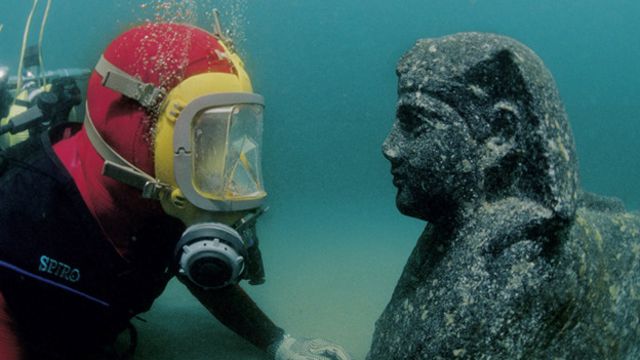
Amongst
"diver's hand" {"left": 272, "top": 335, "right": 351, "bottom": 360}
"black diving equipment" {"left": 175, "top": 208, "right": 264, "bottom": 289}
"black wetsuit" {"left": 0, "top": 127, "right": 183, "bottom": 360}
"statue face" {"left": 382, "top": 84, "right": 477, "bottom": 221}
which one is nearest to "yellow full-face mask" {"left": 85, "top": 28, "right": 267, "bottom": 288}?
"black diving equipment" {"left": 175, "top": 208, "right": 264, "bottom": 289}

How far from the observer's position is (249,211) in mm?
2902

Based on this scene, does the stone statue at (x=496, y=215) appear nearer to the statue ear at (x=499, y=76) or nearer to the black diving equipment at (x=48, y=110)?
the statue ear at (x=499, y=76)

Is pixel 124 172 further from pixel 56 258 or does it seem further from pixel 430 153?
pixel 430 153

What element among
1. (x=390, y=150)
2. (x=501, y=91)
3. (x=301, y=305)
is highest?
(x=501, y=91)

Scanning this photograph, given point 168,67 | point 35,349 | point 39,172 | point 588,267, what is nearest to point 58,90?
point 39,172

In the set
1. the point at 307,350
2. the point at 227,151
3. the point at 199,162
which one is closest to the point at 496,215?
the point at 227,151

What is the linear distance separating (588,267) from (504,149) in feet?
2.11

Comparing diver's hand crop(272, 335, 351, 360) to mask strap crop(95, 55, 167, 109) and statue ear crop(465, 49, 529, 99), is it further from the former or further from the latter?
statue ear crop(465, 49, 529, 99)

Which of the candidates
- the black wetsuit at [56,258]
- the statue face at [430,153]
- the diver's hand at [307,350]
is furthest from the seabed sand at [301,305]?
the statue face at [430,153]

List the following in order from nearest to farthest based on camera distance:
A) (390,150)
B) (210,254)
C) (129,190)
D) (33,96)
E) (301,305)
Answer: (390,150)
(210,254)
(129,190)
(33,96)
(301,305)

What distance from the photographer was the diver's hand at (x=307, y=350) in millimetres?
3758

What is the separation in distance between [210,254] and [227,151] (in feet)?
1.72

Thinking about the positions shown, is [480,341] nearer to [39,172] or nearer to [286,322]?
[39,172]

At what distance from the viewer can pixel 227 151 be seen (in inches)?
106
